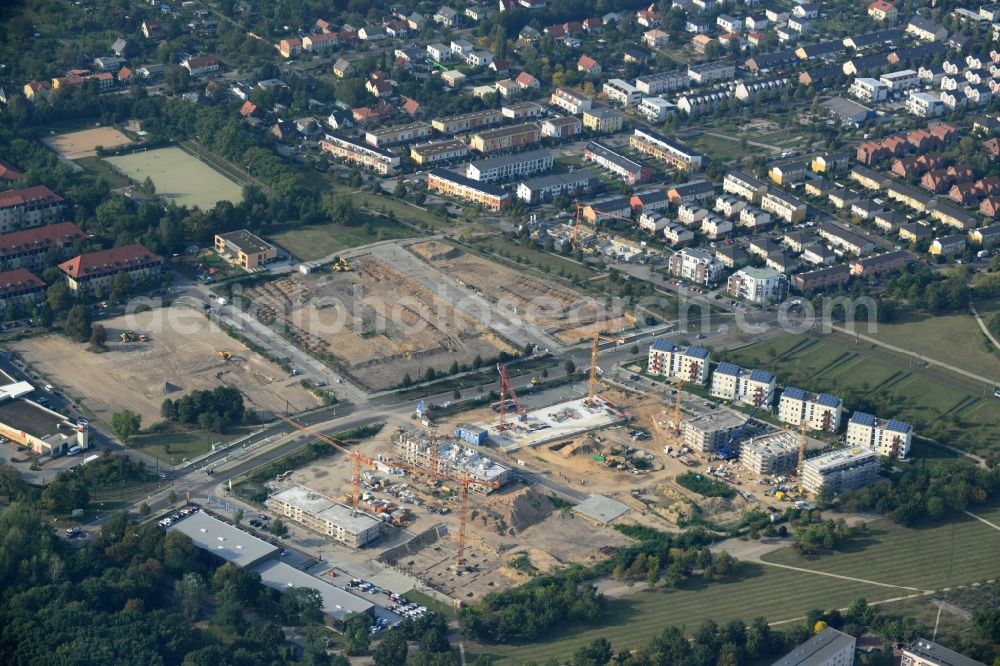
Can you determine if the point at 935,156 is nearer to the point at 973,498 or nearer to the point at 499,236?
the point at 499,236

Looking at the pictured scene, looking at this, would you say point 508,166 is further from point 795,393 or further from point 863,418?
point 863,418

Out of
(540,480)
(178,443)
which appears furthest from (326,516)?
(540,480)

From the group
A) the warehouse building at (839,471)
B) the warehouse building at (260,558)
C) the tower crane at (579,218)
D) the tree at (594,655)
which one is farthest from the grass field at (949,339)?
the warehouse building at (260,558)

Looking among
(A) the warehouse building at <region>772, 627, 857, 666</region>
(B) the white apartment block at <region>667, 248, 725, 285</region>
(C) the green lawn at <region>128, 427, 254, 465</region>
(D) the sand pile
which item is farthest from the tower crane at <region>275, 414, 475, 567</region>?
(B) the white apartment block at <region>667, 248, 725, 285</region>

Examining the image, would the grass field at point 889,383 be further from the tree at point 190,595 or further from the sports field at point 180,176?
the sports field at point 180,176

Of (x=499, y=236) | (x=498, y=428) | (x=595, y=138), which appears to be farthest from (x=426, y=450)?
(x=595, y=138)
